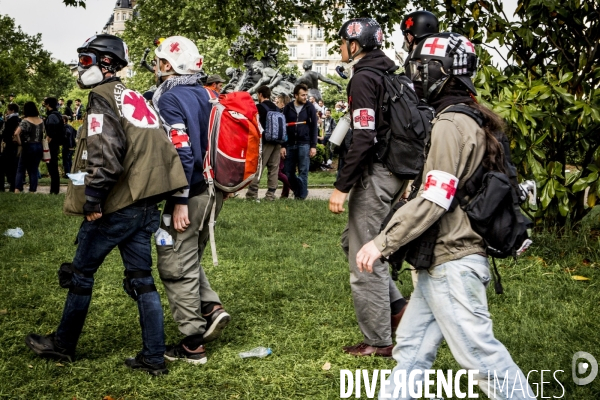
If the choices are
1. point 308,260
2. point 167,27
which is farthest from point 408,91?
point 167,27

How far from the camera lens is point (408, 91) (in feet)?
16.1

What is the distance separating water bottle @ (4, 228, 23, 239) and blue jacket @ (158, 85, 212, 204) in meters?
5.60

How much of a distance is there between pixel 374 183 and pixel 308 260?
3379 millimetres

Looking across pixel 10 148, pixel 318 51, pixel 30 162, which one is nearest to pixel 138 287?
pixel 30 162

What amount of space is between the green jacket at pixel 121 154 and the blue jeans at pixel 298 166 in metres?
9.58

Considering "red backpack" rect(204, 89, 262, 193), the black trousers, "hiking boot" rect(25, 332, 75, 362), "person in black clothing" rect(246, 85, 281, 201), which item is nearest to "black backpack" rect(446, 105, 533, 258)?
"red backpack" rect(204, 89, 262, 193)

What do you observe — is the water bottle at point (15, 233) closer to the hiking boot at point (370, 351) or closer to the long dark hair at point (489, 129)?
the hiking boot at point (370, 351)

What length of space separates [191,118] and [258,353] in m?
1.66

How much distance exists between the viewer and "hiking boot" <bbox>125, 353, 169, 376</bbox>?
4738mm

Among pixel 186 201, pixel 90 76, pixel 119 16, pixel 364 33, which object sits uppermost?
pixel 119 16

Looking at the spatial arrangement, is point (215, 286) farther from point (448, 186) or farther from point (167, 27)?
point (167, 27)

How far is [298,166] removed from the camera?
14305 millimetres

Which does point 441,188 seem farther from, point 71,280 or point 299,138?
point 299,138

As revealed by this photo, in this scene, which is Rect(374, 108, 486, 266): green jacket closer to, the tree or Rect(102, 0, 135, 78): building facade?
the tree
